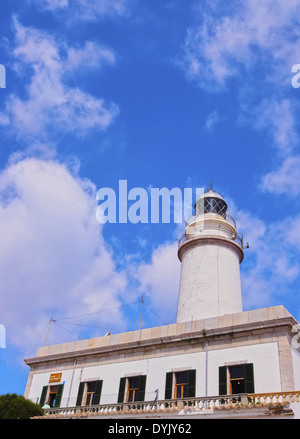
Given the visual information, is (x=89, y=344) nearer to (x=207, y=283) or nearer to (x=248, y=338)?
(x=207, y=283)

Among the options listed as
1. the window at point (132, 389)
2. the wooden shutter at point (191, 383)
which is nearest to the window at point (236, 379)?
the wooden shutter at point (191, 383)

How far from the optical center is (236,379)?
18.5 m

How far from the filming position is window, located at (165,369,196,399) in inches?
758

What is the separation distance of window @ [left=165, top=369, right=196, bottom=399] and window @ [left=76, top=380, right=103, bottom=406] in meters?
3.95

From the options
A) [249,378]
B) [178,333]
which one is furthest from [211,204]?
[249,378]

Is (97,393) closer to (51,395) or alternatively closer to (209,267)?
(51,395)

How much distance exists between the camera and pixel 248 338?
62.5ft

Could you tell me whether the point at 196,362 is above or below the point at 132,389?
above

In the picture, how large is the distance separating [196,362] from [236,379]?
6.70ft

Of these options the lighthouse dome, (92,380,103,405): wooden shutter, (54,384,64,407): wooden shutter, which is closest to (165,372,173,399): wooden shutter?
(92,380,103,405): wooden shutter

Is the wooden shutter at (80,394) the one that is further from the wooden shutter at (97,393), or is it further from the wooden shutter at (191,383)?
the wooden shutter at (191,383)
